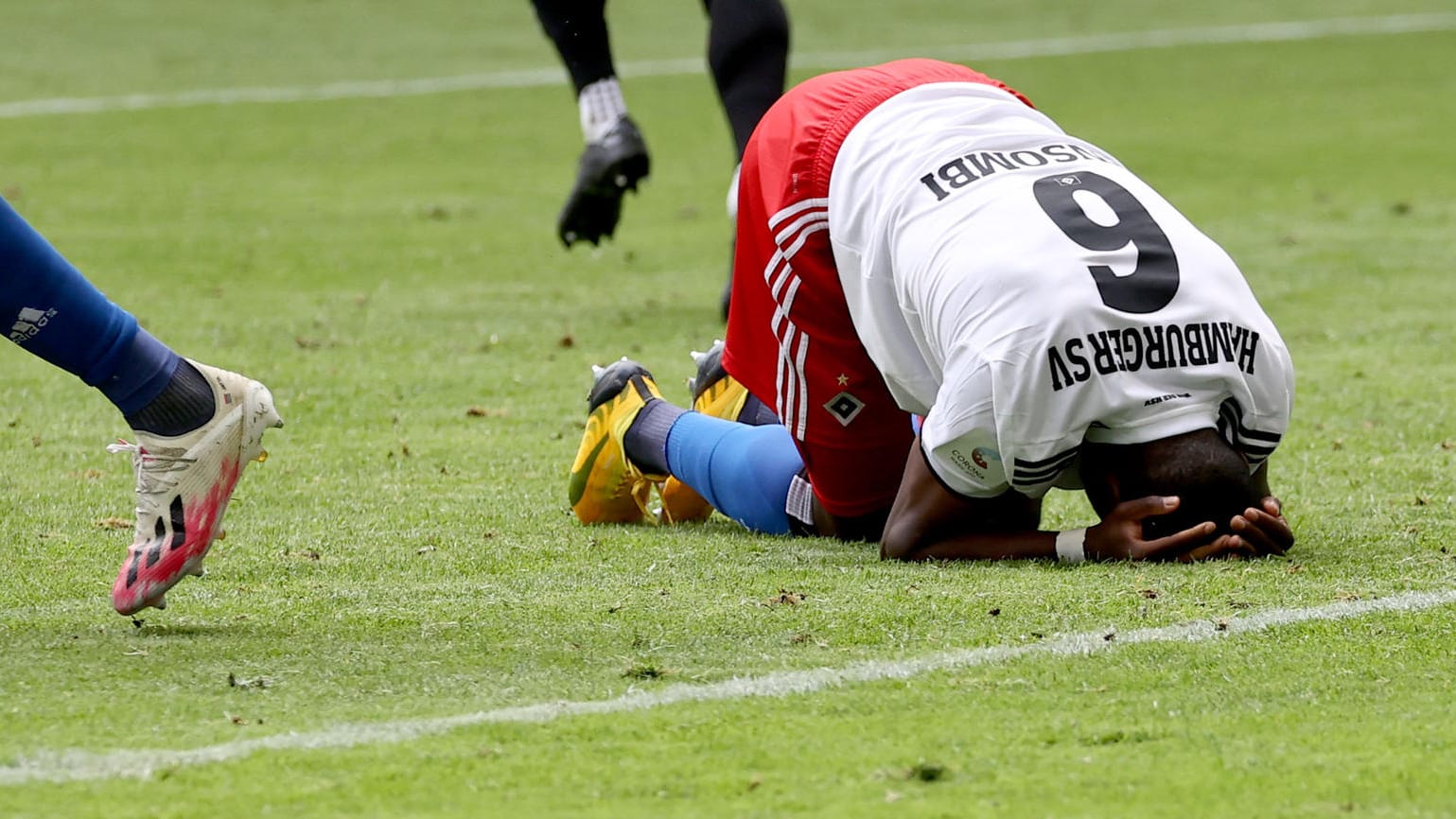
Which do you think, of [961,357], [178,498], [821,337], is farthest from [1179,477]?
[178,498]

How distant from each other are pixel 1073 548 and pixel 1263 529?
1.04ft

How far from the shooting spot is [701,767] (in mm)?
2357

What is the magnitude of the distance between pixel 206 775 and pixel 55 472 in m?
2.43

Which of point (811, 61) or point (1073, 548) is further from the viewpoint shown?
point (811, 61)

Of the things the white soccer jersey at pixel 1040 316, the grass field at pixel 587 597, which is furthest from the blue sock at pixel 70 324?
the white soccer jersey at pixel 1040 316

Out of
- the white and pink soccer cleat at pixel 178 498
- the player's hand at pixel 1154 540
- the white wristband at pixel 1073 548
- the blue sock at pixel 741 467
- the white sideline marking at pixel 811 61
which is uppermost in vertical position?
the white and pink soccer cleat at pixel 178 498

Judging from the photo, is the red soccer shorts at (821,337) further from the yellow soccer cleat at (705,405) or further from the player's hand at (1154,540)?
the player's hand at (1154,540)

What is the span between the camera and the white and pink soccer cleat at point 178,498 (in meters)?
3.02

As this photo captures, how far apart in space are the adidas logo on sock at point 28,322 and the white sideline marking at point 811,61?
999 cm

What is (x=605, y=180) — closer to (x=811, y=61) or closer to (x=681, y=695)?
(x=681, y=695)

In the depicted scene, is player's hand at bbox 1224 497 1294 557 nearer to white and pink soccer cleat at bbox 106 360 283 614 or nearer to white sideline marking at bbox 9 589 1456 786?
white sideline marking at bbox 9 589 1456 786

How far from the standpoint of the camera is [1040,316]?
3.29 metres

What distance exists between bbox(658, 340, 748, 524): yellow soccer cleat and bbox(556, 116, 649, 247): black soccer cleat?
1.65m

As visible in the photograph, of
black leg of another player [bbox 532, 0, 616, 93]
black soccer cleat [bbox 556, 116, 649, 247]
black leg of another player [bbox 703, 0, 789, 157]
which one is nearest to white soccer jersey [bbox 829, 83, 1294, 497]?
black leg of another player [bbox 703, 0, 789, 157]
